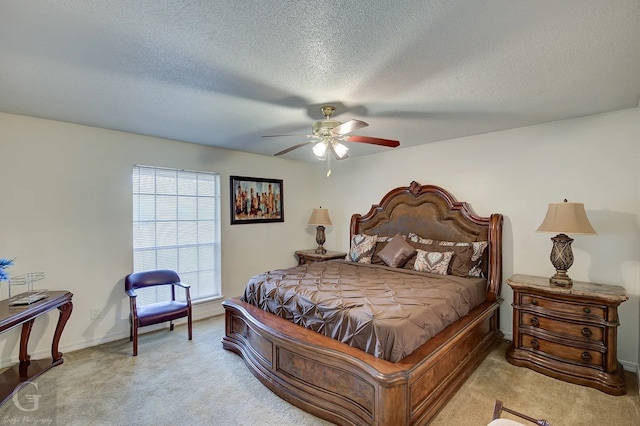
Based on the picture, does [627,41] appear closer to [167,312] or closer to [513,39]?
[513,39]

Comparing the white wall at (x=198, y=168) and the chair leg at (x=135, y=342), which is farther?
the chair leg at (x=135, y=342)

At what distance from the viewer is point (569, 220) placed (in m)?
2.79

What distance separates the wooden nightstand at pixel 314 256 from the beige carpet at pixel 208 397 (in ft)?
7.35

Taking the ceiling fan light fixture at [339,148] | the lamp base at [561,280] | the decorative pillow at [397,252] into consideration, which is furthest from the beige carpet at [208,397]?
the ceiling fan light fixture at [339,148]

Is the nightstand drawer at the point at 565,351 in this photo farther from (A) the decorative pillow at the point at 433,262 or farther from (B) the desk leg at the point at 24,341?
(B) the desk leg at the point at 24,341

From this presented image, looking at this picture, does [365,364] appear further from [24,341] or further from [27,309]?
[24,341]

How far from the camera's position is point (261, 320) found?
109 inches

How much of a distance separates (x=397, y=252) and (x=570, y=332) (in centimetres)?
187

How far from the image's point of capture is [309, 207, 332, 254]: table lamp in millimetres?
5262

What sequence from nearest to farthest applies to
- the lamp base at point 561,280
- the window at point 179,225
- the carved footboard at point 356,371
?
the carved footboard at point 356,371, the lamp base at point 561,280, the window at point 179,225

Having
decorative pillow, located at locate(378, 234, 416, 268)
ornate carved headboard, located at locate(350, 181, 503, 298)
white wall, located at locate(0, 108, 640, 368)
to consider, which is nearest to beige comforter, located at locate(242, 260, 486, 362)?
decorative pillow, located at locate(378, 234, 416, 268)

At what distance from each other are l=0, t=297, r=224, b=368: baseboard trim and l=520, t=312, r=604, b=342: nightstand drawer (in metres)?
3.92

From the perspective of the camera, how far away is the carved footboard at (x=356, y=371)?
1.90 metres

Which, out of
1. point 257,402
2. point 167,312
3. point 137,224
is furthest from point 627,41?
point 137,224
